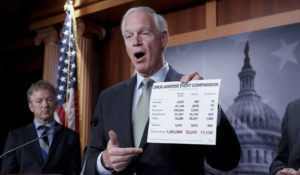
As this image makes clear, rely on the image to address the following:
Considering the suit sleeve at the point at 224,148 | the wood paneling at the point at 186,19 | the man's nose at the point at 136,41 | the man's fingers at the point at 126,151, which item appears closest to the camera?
the man's fingers at the point at 126,151

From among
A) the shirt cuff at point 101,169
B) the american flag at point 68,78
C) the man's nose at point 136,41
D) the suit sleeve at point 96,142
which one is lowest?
the shirt cuff at point 101,169

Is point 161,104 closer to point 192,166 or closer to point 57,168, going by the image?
point 192,166

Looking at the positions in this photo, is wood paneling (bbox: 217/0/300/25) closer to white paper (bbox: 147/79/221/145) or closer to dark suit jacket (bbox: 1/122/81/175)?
dark suit jacket (bbox: 1/122/81/175)

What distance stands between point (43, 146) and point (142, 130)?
188 cm

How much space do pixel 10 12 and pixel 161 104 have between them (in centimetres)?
508

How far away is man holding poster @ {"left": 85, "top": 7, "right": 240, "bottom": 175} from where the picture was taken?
5.61 ft

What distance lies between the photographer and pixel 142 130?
183 centimetres

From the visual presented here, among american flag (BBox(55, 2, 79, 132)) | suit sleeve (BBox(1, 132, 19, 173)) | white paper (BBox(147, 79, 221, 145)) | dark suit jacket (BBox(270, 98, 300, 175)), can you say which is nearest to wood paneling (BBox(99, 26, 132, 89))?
american flag (BBox(55, 2, 79, 132))

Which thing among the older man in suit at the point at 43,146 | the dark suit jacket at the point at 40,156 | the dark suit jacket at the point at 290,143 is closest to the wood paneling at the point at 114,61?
the older man in suit at the point at 43,146

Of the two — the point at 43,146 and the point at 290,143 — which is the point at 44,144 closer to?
the point at 43,146

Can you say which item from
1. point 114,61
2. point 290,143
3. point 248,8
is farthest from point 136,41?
point 114,61

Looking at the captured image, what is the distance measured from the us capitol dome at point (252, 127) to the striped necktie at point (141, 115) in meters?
1.93

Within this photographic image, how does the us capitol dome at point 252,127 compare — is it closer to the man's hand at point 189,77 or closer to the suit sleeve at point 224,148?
the suit sleeve at point 224,148

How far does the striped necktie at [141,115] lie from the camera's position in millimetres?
1828
